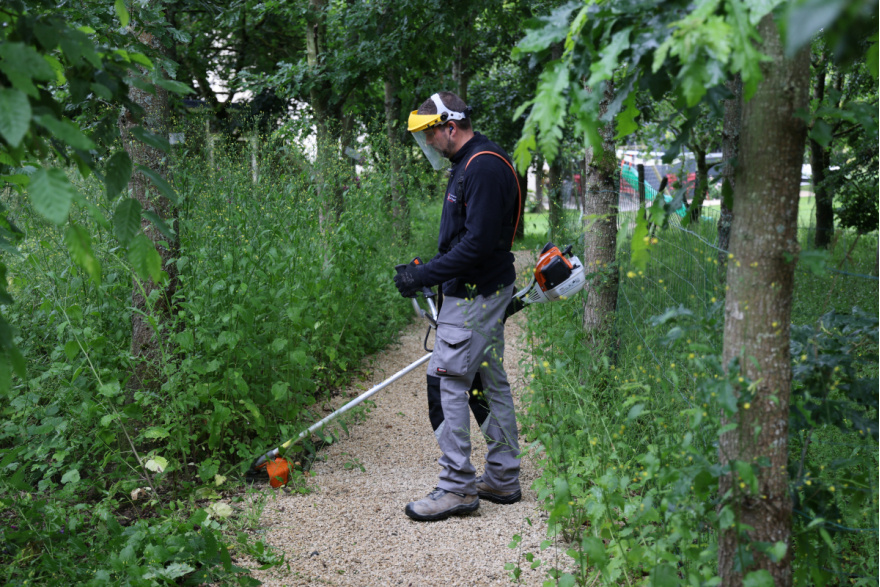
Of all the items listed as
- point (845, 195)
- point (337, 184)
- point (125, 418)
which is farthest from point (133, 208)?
point (845, 195)

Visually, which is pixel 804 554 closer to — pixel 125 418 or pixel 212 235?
pixel 125 418

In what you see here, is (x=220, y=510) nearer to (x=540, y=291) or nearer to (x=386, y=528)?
(x=386, y=528)

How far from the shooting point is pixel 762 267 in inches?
66.3

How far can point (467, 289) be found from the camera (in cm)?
340

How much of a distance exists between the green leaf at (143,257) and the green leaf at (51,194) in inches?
11.3

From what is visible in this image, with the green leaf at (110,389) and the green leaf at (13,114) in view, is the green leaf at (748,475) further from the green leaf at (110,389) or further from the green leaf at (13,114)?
the green leaf at (110,389)

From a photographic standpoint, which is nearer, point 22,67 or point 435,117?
point 22,67

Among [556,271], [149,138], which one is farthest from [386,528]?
[149,138]

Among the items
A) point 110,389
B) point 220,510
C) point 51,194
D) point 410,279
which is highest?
point 51,194

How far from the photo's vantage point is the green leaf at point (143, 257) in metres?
1.61

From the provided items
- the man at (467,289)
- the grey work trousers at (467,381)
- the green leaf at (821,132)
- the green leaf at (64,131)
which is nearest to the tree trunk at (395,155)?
the man at (467,289)

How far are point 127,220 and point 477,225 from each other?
1.86 metres

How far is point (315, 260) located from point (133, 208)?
2874mm

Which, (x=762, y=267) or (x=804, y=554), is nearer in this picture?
(x=762, y=267)
